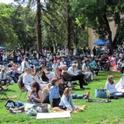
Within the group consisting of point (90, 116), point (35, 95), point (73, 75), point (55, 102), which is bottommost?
point (90, 116)

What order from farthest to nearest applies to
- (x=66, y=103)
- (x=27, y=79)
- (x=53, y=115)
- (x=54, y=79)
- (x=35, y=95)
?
(x=27, y=79) < (x=54, y=79) < (x=35, y=95) < (x=66, y=103) < (x=53, y=115)

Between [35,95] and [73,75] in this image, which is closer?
[35,95]

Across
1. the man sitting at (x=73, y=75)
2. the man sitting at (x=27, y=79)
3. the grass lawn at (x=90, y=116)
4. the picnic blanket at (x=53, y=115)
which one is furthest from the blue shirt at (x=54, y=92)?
the man sitting at (x=73, y=75)

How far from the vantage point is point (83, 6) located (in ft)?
159

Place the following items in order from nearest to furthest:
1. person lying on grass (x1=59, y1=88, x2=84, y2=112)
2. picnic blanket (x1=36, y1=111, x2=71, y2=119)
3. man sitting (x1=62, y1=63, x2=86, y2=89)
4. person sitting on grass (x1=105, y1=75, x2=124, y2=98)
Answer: picnic blanket (x1=36, y1=111, x2=71, y2=119) → person lying on grass (x1=59, y1=88, x2=84, y2=112) → person sitting on grass (x1=105, y1=75, x2=124, y2=98) → man sitting (x1=62, y1=63, x2=86, y2=89)

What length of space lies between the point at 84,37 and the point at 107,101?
73.4m

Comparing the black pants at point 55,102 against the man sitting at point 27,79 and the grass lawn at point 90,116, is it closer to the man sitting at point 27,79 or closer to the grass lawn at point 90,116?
the grass lawn at point 90,116

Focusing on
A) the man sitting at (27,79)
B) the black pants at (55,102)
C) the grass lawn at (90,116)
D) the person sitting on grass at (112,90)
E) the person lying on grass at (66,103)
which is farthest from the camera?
the man sitting at (27,79)

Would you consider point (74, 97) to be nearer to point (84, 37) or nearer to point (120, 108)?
point (120, 108)

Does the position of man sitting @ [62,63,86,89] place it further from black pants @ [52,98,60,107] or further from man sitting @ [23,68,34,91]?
black pants @ [52,98,60,107]

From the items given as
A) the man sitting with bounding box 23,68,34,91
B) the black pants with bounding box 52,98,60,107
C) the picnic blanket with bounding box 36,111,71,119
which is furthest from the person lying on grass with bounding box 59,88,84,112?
the man sitting with bounding box 23,68,34,91

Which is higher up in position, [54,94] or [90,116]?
[54,94]

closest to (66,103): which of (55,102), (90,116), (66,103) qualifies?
(66,103)

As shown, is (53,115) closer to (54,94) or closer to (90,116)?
(90,116)
